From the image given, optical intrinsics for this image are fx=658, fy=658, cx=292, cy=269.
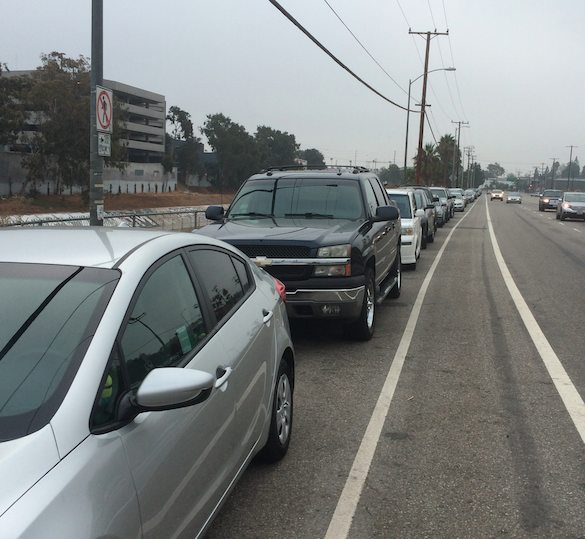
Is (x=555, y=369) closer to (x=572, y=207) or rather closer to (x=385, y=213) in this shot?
(x=385, y=213)

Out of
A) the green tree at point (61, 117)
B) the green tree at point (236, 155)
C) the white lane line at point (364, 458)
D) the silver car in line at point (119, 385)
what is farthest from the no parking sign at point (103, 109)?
the green tree at point (236, 155)

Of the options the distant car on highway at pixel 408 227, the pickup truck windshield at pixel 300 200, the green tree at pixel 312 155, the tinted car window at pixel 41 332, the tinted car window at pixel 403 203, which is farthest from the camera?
the green tree at pixel 312 155

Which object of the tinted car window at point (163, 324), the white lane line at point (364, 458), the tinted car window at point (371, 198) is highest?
the tinted car window at point (371, 198)

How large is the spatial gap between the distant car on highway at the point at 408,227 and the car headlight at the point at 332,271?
247 inches

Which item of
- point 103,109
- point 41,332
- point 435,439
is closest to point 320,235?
point 435,439

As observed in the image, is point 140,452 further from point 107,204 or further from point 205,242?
point 107,204

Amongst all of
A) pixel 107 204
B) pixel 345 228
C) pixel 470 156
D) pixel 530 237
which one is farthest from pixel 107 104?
pixel 470 156

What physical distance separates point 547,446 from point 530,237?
20.3m

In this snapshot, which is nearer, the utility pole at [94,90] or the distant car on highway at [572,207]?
the utility pole at [94,90]

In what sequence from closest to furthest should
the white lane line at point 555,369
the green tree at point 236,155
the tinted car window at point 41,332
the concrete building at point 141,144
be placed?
the tinted car window at point 41,332 → the white lane line at point 555,369 → the green tree at point 236,155 → the concrete building at point 141,144

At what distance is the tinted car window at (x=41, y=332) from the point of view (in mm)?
2088

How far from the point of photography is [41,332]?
2.39 meters

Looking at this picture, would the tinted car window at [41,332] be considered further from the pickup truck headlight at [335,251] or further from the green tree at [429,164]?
the green tree at [429,164]

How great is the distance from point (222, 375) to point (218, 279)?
760 mm
